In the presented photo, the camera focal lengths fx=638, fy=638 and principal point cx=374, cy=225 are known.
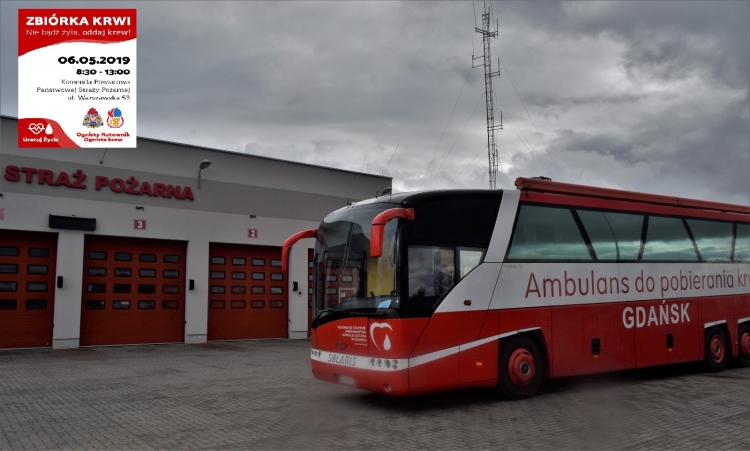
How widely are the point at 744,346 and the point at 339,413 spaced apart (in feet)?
31.1

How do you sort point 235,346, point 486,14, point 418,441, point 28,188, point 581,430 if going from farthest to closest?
point 486,14 → point 235,346 → point 28,188 → point 581,430 → point 418,441

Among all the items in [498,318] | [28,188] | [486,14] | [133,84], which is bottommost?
[498,318]

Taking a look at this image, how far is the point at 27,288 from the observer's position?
17.7 m

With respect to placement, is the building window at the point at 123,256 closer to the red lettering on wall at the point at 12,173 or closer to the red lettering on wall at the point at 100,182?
the red lettering on wall at the point at 100,182

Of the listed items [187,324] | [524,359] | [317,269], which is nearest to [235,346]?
[187,324]

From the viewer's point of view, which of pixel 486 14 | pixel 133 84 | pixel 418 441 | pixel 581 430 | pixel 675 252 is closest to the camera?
→ pixel 418 441

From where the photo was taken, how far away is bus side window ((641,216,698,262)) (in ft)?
38.4

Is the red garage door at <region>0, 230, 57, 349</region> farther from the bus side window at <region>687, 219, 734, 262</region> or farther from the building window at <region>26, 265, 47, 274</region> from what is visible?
the bus side window at <region>687, 219, 734, 262</region>

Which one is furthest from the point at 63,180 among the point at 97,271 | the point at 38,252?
the point at 97,271

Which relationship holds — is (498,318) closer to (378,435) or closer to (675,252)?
(378,435)

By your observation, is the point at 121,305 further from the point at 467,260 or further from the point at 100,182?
the point at 467,260

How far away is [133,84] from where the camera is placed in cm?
1611

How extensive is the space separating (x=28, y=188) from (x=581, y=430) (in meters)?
16.1

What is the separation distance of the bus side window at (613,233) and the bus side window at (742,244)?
3.48 m
